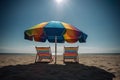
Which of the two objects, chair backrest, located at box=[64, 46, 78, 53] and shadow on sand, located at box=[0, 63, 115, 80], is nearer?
shadow on sand, located at box=[0, 63, 115, 80]

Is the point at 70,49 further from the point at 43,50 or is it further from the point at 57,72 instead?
the point at 57,72

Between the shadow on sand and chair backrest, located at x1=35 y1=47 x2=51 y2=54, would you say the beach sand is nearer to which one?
the shadow on sand

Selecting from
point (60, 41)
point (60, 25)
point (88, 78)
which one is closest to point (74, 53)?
point (60, 41)

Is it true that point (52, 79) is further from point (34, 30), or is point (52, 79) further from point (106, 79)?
point (34, 30)

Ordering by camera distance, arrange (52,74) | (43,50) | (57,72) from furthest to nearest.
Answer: (43,50) → (57,72) → (52,74)

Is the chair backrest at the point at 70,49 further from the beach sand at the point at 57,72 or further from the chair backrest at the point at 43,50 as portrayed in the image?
the beach sand at the point at 57,72

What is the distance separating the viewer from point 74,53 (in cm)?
777

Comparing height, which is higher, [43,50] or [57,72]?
[43,50]

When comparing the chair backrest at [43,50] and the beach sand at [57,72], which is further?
the chair backrest at [43,50]

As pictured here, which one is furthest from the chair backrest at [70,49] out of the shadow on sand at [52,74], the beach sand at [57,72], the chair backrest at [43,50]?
the shadow on sand at [52,74]

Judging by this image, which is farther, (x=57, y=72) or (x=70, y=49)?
(x=70, y=49)

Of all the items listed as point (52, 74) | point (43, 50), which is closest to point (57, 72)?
point (52, 74)

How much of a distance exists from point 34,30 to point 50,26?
30.4 inches

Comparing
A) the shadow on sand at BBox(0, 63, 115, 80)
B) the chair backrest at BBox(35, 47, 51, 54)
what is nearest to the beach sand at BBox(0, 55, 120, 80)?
the shadow on sand at BBox(0, 63, 115, 80)
